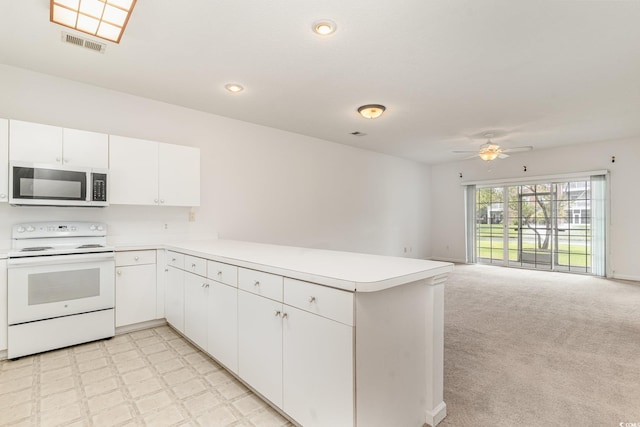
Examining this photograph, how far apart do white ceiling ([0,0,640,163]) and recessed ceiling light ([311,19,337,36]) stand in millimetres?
52

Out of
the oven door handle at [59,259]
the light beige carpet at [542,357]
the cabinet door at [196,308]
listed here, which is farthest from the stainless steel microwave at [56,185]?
the light beige carpet at [542,357]

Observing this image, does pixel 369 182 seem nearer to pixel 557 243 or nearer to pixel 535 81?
pixel 535 81

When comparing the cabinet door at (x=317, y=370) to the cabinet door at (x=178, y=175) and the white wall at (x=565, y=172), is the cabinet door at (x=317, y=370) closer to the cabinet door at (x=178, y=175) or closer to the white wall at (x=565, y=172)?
the cabinet door at (x=178, y=175)

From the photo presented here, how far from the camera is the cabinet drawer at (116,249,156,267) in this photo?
9.83 ft

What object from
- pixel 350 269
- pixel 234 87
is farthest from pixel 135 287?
pixel 350 269

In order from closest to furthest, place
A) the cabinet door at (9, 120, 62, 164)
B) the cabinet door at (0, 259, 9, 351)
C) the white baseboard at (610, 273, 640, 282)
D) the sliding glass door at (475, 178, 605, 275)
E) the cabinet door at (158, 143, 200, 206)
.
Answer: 1. the cabinet door at (0, 259, 9, 351)
2. the cabinet door at (9, 120, 62, 164)
3. the cabinet door at (158, 143, 200, 206)
4. the white baseboard at (610, 273, 640, 282)
5. the sliding glass door at (475, 178, 605, 275)

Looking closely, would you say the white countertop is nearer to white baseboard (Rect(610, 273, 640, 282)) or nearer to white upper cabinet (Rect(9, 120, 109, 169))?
white upper cabinet (Rect(9, 120, 109, 169))

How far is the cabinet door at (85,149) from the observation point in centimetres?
283

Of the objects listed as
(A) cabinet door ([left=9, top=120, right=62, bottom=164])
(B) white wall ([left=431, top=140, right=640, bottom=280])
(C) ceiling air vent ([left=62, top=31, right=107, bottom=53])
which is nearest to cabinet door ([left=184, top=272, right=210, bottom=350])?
(A) cabinet door ([left=9, top=120, right=62, bottom=164])

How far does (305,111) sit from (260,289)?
9.12ft

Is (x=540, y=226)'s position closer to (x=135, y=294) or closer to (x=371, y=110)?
(x=371, y=110)

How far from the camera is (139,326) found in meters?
3.15

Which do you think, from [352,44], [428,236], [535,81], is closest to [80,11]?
[352,44]

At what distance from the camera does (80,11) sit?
199 centimetres
